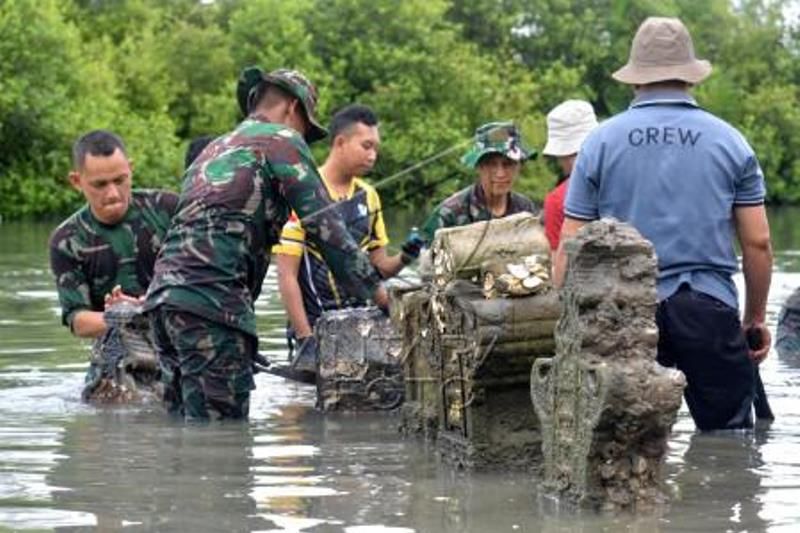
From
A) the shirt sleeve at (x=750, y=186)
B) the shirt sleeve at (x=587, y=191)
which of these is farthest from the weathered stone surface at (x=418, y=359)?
the shirt sleeve at (x=750, y=186)

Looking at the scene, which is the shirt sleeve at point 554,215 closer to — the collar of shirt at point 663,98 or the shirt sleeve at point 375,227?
the collar of shirt at point 663,98

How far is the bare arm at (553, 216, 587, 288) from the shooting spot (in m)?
8.10

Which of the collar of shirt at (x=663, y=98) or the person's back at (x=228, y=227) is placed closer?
the collar of shirt at (x=663, y=98)

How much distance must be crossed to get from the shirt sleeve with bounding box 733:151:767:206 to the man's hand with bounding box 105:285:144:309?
346cm

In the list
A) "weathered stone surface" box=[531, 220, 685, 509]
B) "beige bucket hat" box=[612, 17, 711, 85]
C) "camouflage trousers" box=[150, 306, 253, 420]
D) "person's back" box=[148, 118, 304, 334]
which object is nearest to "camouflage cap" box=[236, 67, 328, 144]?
"person's back" box=[148, 118, 304, 334]

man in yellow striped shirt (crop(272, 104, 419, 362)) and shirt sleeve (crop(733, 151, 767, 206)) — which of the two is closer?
shirt sleeve (crop(733, 151, 767, 206))

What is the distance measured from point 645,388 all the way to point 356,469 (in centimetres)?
187

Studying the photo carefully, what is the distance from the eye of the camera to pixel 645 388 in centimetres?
709

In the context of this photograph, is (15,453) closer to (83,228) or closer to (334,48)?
(83,228)

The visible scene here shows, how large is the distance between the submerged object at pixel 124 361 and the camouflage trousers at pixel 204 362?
0.72 metres

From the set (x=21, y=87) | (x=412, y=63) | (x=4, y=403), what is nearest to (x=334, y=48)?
(x=412, y=63)

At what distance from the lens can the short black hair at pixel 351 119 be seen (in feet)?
37.9

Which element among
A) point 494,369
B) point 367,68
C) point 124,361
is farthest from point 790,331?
point 367,68

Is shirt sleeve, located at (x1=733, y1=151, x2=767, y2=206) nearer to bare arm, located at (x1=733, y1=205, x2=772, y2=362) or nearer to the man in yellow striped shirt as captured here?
bare arm, located at (x1=733, y1=205, x2=772, y2=362)
